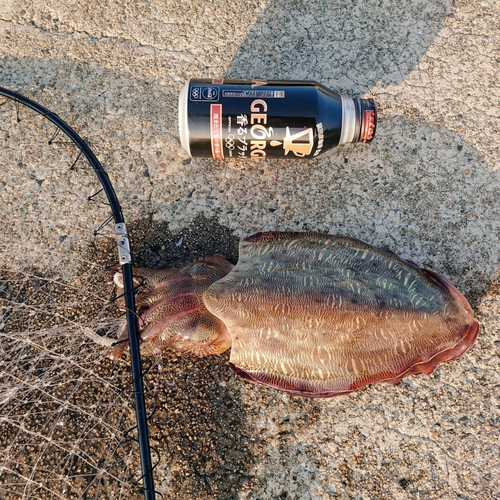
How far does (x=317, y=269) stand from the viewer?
2238 mm

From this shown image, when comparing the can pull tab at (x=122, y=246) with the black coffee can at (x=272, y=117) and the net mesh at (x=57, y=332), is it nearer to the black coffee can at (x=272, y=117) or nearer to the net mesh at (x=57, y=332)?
the net mesh at (x=57, y=332)

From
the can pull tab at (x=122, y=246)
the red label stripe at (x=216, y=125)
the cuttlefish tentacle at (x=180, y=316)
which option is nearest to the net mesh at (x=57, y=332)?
the cuttlefish tentacle at (x=180, y=316)

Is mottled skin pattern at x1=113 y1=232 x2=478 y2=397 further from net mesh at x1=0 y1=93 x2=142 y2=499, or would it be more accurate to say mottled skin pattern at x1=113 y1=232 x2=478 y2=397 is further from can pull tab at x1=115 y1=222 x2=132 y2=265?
net mesh at x1=0 y1=93 x2=142 y2=499

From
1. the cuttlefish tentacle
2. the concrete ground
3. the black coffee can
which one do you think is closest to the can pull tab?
the cuttlefish tentacle

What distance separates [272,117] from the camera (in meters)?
2.43

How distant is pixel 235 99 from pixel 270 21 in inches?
41.8

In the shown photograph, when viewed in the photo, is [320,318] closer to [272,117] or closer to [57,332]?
[272,117]

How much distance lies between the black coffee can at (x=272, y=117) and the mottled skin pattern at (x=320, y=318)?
0.63 metres

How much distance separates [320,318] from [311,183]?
113 centimetres

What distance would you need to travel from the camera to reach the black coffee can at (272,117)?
242cm

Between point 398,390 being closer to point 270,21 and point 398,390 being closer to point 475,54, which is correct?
point 475,54

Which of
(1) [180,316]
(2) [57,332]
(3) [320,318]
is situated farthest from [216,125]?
(2) [57,332]

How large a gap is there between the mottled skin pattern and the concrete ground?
0.49 meters

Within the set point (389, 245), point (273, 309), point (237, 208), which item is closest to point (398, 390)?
point (389, 245)
